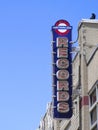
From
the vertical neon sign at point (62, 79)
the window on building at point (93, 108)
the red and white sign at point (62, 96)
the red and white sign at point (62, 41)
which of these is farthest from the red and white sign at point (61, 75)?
the window on building at point (93, 108)

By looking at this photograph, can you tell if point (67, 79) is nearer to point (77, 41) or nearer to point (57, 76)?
point (57, 76)

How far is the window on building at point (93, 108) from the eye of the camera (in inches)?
1064

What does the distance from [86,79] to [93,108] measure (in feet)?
7.03

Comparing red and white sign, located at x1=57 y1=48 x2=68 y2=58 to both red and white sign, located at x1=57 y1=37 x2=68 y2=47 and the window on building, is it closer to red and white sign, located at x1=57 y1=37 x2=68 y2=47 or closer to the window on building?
red and white sign, located at x1=57 y1=37 x2=68 y2=47

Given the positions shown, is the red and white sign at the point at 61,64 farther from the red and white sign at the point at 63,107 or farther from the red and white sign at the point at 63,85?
the red and white sign at the point at 63,107

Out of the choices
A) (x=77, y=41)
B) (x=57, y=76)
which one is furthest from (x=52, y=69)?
(x=77, y=41)

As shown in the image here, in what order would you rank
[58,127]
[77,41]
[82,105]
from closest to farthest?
[82,105], [77,41], [58,127]

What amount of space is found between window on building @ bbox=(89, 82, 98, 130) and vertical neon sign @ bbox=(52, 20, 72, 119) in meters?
1.82

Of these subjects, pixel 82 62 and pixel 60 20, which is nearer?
pixel 82 62

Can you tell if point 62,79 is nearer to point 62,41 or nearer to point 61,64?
point 61,64

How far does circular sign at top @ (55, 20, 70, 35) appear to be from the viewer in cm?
3146

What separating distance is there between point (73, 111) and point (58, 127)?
5867 mm

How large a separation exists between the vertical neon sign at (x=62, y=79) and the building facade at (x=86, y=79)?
0.59 m

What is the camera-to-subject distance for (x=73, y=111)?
104 ft
